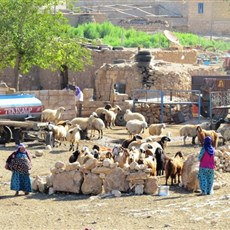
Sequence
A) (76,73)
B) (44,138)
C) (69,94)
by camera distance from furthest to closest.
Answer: (76,73), (69,94), (44,138)

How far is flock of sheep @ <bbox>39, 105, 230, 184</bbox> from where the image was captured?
2138 cm

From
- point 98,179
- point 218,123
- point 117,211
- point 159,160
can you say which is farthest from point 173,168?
point 218,123

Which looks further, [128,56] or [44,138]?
[128,56]

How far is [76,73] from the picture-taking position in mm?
41094

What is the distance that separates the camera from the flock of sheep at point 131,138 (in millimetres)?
21375

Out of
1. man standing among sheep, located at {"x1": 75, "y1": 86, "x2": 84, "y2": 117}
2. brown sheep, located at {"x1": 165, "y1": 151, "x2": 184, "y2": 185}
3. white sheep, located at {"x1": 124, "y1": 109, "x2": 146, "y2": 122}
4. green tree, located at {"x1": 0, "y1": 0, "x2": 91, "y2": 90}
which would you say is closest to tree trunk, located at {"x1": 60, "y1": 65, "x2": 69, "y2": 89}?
green tree, located at {"x1": 0, "y1": 0, "x2": 91, "y2": 90}

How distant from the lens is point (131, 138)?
27938 millimetres

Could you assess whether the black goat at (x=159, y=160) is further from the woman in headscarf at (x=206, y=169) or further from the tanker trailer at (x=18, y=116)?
the tanker trailer at (x=18, y=116)

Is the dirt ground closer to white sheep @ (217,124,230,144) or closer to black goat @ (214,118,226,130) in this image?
white sheep @ (217,124,230,144)

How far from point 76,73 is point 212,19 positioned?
123 ft

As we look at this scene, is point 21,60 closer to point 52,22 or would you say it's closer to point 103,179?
point 52,22

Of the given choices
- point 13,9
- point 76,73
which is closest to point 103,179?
point 13,9

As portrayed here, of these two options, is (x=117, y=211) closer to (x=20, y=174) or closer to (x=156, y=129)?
(x=20, y=174)

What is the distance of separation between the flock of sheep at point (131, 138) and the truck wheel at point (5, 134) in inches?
45.0
